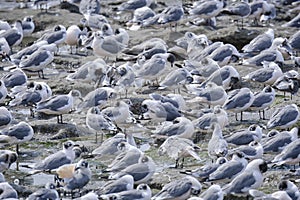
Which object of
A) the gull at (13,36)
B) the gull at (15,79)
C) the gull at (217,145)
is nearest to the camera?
the gull at (217,145)

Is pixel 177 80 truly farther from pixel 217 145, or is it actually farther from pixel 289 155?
pixel 289 155

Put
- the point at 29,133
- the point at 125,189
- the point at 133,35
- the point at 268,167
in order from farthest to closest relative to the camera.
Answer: the point at 133,35 < the point at 29,133 < the point at 268,167 < the point at 125,189

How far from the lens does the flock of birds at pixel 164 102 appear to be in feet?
42.6

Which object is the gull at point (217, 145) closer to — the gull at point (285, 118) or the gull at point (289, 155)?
the gull at point (289, 155)

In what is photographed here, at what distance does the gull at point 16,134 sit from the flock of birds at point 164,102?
2cm

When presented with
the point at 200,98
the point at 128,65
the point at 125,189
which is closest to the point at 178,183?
the point at 125,189

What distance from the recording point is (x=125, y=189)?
12547 millimetres

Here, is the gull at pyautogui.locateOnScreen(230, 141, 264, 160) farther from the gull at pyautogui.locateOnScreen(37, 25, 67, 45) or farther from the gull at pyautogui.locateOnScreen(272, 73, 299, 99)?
the gull at pyautogui.locateOnScreen(37, 25, 67, 45)

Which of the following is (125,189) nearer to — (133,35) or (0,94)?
(0,94)

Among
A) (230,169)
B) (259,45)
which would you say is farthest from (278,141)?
(259,45)

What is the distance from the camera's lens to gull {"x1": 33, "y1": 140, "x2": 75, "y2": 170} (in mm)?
13523

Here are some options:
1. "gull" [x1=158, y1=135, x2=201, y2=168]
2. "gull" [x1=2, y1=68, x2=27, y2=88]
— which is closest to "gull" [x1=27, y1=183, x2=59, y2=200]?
"gull" [x1=158, y1=135, x2=201, y2=168]

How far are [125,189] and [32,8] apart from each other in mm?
12766

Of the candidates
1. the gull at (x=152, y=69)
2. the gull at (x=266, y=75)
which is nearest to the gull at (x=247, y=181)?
the gull at (x=266, y=75)
